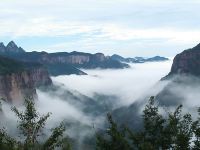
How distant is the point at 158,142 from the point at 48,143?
19.1m

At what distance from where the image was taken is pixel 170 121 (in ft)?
235

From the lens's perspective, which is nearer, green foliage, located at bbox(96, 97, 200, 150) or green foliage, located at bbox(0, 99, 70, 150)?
green foliage, located at bbox(0, 99, 70, 150)

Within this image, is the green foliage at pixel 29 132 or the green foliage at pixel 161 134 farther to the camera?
the green foliage at pixel 161 134

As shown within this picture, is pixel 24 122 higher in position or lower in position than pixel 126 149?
higher

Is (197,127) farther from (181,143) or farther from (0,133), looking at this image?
(0,133)

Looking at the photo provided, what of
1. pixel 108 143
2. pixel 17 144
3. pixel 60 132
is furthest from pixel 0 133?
pixel 108 143

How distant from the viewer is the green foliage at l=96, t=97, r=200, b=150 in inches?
2724

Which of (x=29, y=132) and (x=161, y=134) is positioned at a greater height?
(x=29, y=132)

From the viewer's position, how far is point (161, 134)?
251ft

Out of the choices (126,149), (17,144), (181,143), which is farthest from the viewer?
(126,149)

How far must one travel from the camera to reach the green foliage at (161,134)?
227 feet

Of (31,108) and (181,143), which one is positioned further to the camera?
(181,143)

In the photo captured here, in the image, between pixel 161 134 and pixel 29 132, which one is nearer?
pixel 29 132

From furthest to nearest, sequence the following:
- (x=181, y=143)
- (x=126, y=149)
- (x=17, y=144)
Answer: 1. (x=126, y=149)
2. (x=181, y=143)
3. (x=17, y=144)
